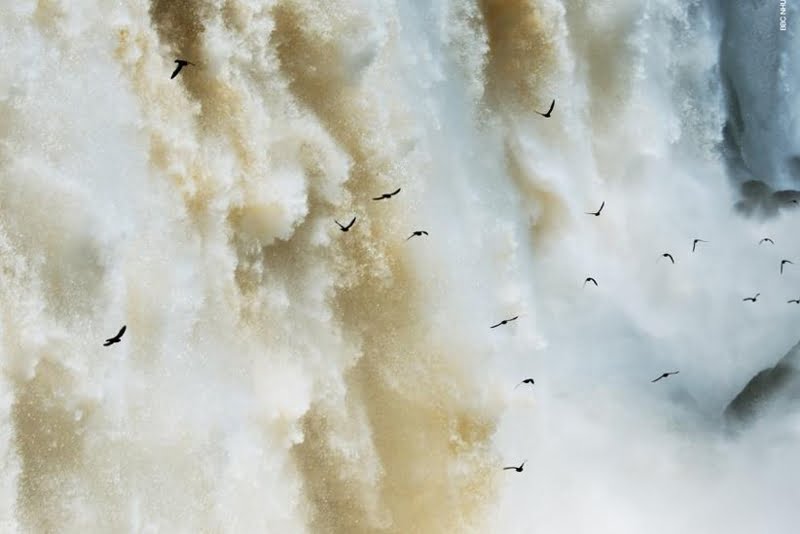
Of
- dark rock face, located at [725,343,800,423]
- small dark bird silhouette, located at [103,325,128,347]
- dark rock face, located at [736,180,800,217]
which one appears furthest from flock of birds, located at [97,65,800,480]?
dark rock face, located at [725,343,800,423]

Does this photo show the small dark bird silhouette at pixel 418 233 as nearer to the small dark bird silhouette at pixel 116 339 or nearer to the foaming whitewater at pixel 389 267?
the foaming whitewater at pixel 389 267

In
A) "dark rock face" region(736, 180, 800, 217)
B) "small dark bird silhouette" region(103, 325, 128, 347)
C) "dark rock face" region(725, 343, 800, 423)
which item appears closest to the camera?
"small dark bird silhouette" region(103, 325, 128, 347)

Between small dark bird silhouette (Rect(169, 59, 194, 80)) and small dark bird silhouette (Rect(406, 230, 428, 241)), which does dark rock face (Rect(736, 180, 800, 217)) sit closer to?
small dark bird silhouette (Rect(406, 230, 428, 241))

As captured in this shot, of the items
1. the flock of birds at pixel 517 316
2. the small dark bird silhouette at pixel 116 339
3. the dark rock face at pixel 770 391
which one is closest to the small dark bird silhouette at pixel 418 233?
the flock of birds at pixel 517 316

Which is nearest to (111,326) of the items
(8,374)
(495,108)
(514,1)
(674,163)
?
(8,374)

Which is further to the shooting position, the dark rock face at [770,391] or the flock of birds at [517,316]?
the dark rock face at [770,391]

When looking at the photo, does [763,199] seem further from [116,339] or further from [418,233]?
[116,339]
